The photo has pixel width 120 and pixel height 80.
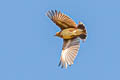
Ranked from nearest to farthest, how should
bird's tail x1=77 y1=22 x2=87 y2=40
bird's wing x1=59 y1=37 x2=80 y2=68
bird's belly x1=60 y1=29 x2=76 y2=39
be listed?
1. bird's tail x1=77 y1=22 x2=87 y2=40
2. bird's wing x1=59 y1=37 x2=80 y2=68
3. bird's belly x1=60 y1=29 x2=76 y2=39

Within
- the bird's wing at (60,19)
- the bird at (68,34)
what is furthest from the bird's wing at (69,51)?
the bird's wing at (60,19)

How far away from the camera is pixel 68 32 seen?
58.7 ft

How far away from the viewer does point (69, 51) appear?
18141mm

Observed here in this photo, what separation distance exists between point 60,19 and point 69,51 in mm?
1375

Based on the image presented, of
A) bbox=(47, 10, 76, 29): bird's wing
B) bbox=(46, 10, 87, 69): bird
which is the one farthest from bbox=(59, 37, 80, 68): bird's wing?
bbox=(47, 10, 76, 29): bird's wing

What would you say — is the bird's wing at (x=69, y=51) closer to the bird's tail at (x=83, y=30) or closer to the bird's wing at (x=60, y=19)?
the bird's tail at (x=83, y=30)

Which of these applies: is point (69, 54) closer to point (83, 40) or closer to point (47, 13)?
point (83, 40)

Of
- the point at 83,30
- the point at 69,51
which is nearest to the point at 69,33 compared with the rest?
the point at 83,30

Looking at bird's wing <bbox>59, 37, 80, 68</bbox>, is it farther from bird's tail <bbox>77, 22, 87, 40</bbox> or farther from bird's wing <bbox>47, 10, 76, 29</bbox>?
bird's wing <bbox>47, 10, 76, 29</bbox>

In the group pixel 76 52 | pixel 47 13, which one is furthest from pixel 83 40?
pixel 47 13

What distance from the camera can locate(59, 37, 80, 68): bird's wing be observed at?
57.9 feet

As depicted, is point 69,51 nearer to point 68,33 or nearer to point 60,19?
point 68,33

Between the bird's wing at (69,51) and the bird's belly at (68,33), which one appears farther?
the bird's belly at (68,33)

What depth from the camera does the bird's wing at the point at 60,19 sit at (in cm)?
1797
